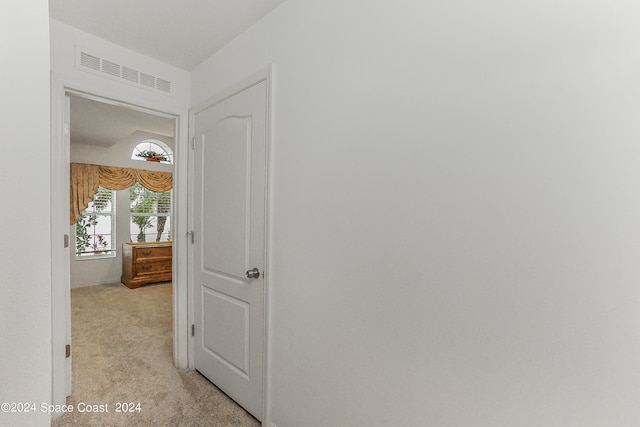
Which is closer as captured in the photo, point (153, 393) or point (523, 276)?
point (523, 276)

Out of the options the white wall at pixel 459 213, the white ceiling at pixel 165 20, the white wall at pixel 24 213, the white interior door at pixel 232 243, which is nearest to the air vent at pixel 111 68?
the white ceiling at pixel 165 20

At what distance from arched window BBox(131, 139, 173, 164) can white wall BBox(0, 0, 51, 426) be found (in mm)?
5443

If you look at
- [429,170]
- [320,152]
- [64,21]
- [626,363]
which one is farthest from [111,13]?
[626,363]

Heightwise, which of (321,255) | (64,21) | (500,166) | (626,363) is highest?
(64,21)

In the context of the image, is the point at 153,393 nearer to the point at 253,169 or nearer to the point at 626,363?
the point at 253,169

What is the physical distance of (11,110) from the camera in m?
0.59

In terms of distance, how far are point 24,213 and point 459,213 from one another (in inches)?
45.5

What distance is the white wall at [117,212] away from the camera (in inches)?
189

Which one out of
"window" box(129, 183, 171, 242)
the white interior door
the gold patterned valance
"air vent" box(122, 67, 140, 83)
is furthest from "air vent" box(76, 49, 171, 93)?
"window" box(129, 183, 171, 242)

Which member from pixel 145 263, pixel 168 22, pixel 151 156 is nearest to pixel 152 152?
pixel 151 156

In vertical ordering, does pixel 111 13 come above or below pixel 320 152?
above

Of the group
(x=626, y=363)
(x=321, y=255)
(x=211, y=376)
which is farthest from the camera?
(x=211, y=376)

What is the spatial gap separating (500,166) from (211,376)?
2.28 metres

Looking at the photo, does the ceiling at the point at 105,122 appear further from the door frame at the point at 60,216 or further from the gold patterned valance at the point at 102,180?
the door frame at the point at 60,216
